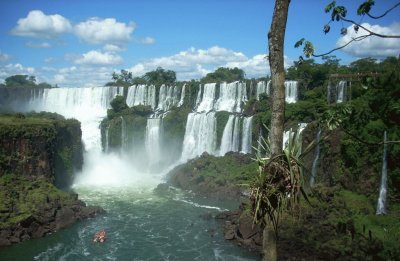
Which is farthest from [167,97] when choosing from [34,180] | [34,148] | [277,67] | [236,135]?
[277,67]

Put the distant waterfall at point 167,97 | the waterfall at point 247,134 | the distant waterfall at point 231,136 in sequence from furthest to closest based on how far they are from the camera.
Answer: the distant waterfall at point 167,97, the distant waterfall at point 231,136, the waterfall at point 247,134

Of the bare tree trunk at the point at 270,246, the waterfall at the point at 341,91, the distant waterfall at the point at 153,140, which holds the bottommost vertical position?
the distant waterfall at the point at 153,140

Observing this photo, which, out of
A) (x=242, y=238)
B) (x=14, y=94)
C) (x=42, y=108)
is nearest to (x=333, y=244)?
(x=242, y=238)

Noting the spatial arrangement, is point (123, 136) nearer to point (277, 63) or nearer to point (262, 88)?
point (262, 88)

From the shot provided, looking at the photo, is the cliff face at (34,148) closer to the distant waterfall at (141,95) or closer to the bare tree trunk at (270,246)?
the distant waterfall at (141,95)

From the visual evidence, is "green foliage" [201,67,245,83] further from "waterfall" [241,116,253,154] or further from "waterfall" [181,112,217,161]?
"waterfall" [241,116,253,154]

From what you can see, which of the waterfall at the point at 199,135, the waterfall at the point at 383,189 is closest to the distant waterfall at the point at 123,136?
the waterfall at the point at 199,135
